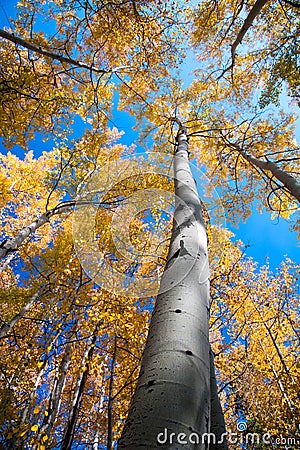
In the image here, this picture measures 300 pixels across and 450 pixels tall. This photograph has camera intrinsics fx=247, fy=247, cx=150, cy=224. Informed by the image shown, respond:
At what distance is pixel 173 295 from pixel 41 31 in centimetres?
703

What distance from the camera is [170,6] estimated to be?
5.15m

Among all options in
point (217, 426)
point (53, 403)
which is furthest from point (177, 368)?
point (53, 403)

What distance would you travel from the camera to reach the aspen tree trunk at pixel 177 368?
651 millimetres

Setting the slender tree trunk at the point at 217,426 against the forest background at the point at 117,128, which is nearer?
the slender tree trunk at the point at 217,426

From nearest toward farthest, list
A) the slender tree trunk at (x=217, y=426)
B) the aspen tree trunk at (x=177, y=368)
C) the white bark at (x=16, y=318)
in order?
1. the aspen tree trunk at (x=177, y=368)
2. the slender tree trunk at (x=217, y=426)
3. the white bark at (x=16, y=318)

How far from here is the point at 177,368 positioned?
0.80 metres

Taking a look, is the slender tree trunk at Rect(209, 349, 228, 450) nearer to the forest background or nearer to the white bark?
the forest background

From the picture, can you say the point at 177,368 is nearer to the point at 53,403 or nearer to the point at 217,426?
the point at 217,426

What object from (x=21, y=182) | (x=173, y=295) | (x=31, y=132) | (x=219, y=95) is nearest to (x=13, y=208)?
(x=21, y=182)

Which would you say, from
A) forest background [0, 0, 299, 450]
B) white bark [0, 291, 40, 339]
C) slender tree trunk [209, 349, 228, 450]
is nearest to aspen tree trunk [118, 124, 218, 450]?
slender tree trunk [209, 349, 228, 450]

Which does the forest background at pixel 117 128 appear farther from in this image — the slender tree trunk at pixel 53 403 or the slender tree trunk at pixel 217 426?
the slender tree trunk at pixel 217 426

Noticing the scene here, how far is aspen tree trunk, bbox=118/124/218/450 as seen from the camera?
2.14ft

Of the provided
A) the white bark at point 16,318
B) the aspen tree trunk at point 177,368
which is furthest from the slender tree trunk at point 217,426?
the white bark at point 16,318

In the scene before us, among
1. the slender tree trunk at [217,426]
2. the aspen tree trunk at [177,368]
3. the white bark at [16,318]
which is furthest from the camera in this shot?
the white bark at [16,318]
